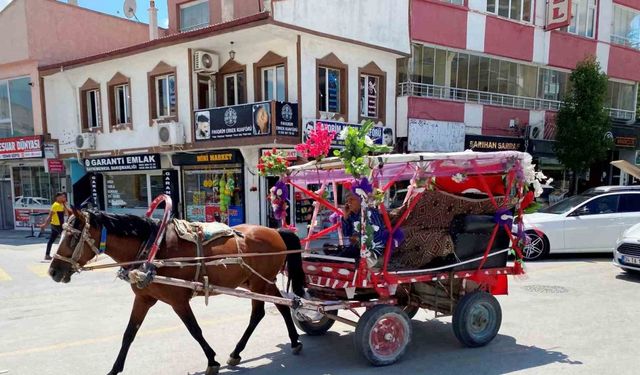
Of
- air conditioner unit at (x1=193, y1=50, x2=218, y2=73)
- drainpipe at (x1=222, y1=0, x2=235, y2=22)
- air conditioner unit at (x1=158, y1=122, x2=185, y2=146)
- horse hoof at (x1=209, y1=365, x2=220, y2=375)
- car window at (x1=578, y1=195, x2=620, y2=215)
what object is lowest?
horse hoof at (x1=209, y1=365, x2=220, y2=375)

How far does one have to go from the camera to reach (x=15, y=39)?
698 inches

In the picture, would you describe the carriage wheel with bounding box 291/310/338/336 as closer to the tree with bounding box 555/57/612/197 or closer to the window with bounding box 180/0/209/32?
the tree with bounding box 555/57/612/197

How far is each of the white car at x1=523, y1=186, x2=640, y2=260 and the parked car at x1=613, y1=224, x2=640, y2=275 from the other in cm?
169

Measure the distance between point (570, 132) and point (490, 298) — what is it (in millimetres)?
13831

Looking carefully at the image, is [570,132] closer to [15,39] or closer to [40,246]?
[40,246]

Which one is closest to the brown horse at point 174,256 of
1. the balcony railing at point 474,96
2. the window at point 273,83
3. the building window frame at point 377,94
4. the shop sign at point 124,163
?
the window at point 273,83

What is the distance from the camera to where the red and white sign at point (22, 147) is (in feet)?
59.2

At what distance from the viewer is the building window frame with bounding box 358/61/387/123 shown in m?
14.2

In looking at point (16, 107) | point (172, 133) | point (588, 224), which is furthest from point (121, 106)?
point (588, 224)

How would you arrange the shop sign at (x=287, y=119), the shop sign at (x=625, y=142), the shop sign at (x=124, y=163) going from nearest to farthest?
1. the shop sign at (x=287, y=119)
2. the shop sign at (x=124, y=163)
3. the shop sign at (x=625, y=142)

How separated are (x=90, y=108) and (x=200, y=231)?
1578 cm

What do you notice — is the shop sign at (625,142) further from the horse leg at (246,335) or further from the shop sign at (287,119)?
the horse leg at (246,335)

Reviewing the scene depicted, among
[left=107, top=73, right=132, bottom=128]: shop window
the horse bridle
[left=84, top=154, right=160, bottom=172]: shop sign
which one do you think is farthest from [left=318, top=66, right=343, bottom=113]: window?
the horse bridle

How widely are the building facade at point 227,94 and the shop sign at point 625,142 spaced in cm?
1171
